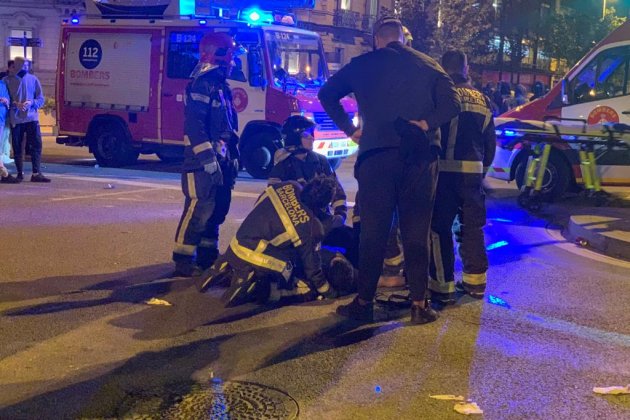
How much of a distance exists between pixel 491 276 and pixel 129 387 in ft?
12.2

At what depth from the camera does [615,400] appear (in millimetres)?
4141

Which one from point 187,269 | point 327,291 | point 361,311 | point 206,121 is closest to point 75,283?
point 187,269

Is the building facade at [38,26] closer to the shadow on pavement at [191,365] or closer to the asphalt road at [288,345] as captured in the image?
the asphalt road at [288,345]

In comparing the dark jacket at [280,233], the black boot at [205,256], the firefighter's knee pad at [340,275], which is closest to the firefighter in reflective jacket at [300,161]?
the firefighter's knee pad at [340,275]

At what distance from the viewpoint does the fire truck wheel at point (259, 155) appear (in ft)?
45.6

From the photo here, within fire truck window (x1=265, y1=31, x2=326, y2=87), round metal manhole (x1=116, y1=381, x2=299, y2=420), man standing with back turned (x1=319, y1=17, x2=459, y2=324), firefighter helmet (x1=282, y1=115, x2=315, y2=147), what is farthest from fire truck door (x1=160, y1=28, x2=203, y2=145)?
round metal manhole (x1=116, y1=381, x2=299, y2=420)

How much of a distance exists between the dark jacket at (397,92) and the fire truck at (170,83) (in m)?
7.84

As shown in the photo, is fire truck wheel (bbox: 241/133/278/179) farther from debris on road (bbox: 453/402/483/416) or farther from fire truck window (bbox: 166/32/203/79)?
debris on road (bbox: 453/402/483/416)

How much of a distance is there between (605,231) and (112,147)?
9919 millimetres

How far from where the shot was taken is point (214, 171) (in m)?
6.34

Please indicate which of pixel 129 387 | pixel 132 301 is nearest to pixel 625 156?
pixel 132 301

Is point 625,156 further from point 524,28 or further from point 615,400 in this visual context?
point 524,28

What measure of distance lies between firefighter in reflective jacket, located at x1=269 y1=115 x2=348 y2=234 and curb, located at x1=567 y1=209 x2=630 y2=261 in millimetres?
3108

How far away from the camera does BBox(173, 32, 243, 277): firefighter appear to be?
20.8 ft
